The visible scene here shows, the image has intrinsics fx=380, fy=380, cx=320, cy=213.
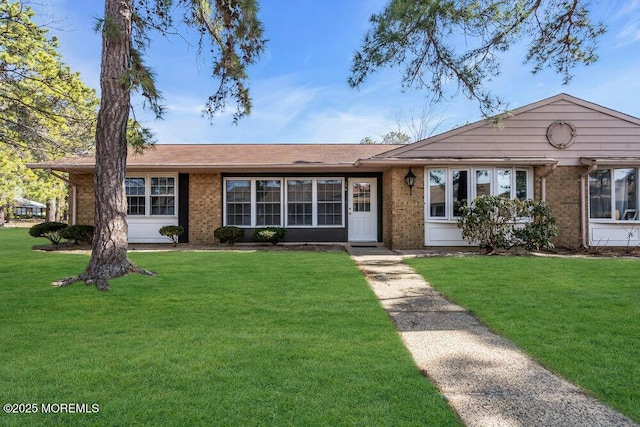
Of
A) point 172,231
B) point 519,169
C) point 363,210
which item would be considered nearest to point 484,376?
point 519,169

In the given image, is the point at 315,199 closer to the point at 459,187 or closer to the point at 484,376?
the point at 459,187

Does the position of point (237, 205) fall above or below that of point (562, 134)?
below

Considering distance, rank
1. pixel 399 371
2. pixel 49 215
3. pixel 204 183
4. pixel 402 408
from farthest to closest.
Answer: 1. pixel 49 215
2. pixel 204 183
3. pixel 399 371
4. pixel 402 408

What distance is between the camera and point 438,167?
1139 centimetres

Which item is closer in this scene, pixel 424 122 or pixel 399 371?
pixel 399 371

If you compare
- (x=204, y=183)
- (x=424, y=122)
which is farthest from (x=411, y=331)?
(x=424, y=122)

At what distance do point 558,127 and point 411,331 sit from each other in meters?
10.4

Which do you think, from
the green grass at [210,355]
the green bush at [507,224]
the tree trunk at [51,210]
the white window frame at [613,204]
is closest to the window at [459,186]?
the green bush at [507,224]

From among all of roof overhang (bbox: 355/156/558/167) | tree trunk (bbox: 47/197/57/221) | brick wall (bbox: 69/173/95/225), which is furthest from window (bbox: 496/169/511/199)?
tree trunk (bbox: 47/197/57/221)

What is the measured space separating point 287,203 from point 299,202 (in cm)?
42

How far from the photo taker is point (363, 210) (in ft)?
43.9

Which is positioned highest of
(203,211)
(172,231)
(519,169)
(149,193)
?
(519,169)

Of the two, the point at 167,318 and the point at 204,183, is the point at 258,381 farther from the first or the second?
the point at 204,183

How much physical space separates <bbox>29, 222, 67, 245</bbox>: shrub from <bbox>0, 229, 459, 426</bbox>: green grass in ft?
21.5
